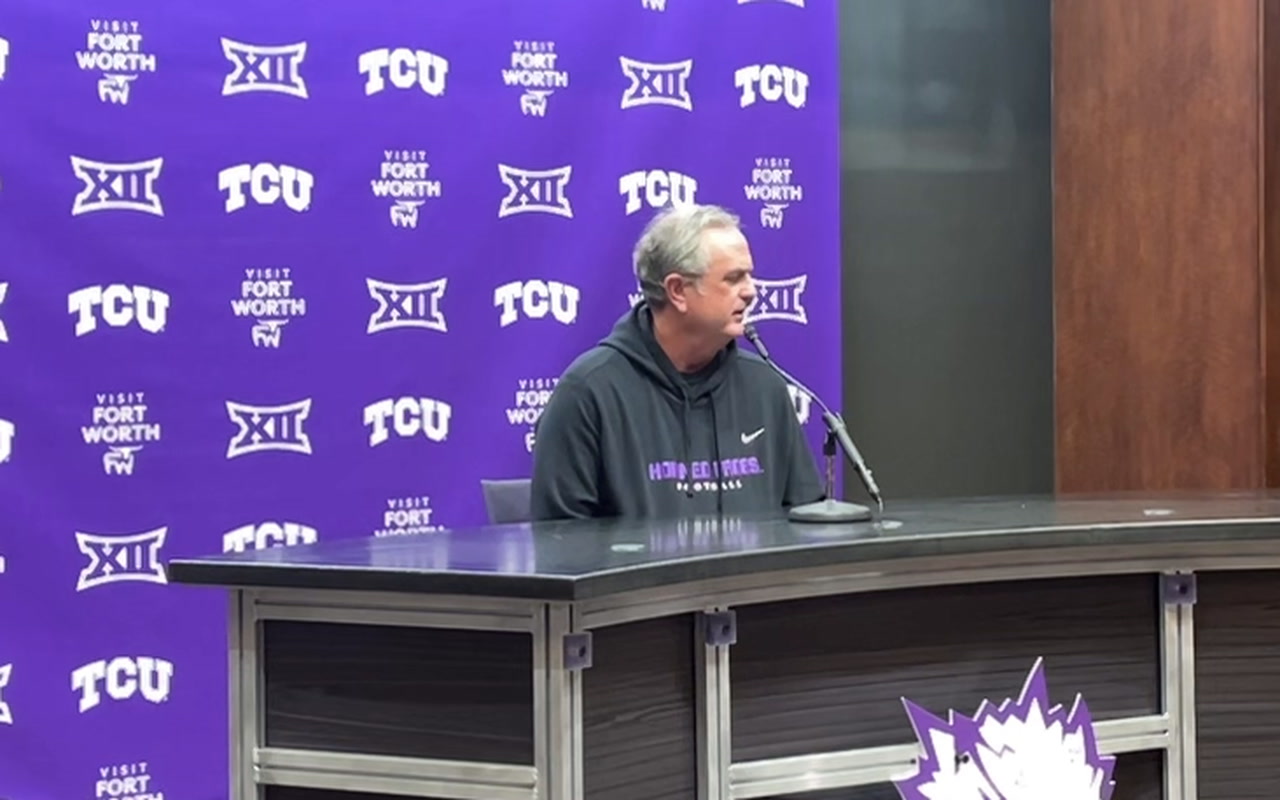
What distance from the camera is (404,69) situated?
141 inches

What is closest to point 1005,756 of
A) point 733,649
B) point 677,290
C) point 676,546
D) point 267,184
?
point 733,649

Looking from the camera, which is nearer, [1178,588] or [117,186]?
[1178,588]

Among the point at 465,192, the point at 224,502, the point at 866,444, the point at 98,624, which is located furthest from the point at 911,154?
the point at 98,624

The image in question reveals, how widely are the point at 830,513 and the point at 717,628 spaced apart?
1.45 ft

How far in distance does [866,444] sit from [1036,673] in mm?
2235

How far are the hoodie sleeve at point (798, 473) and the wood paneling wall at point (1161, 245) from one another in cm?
115

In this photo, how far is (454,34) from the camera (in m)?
3.62

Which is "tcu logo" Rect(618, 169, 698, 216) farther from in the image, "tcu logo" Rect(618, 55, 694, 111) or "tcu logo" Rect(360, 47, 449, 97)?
"tcu logo" Rect(360, 47, 449, 97)

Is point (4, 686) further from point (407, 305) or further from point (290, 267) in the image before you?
point (407, 305)

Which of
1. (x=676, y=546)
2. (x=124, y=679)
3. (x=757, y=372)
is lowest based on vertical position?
(x=124, y=679)

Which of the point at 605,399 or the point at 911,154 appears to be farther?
the point at 911,154

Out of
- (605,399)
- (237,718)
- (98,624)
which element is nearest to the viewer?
(237,718)

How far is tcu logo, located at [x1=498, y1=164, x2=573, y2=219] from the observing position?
3.66 meters

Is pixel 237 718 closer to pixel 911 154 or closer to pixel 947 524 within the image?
pixel 947 524
